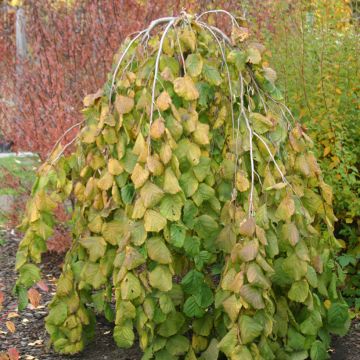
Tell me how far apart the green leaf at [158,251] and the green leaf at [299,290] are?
531 mm

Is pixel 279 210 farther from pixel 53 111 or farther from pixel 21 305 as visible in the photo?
pixel 53 111

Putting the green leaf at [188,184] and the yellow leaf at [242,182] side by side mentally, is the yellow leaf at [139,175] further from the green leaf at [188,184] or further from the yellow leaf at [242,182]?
the yellow leaf at [242,182]

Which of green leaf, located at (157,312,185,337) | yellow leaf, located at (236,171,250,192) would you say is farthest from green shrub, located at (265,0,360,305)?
green leaf, located at (157,312,185,337)

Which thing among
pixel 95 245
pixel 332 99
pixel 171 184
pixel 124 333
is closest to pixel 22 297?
pixel 95 245

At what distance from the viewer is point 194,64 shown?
118 inches

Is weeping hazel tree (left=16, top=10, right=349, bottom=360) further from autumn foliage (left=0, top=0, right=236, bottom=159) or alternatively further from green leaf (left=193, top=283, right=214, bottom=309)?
autumn foliage (left=0, top=0, right=236, bottom=159)

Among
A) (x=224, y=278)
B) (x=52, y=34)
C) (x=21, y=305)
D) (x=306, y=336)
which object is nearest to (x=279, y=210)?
(x=224, y=278)

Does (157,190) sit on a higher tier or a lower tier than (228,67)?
lower

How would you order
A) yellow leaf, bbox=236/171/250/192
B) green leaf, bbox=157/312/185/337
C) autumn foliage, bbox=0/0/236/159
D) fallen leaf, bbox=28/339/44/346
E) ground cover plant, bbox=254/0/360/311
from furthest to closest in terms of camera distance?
1. autumn foliage, bbox=0/0/236/159
2. ground cover plant, bbox=254/0/360/311
3. fallen leaf, bbox=28/339/44/346
4. green leaf, bbox=157/312/185/337
5. yellow leaf, bbox=236/171/250/192

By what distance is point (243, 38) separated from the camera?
10.2 ft

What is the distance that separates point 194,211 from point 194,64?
586 mm

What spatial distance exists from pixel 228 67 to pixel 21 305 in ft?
4.51

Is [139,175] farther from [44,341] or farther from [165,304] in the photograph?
[44,341]

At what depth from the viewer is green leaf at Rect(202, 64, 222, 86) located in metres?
3.08
